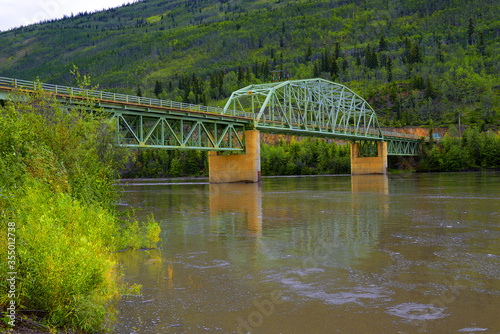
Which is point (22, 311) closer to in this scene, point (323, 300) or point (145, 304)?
point (145, 304)

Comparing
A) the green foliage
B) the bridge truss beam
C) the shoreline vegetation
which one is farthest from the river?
the green foliage

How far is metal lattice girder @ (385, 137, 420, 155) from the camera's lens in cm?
13488

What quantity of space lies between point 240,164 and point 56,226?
240 ft

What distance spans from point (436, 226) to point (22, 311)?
18.4 m

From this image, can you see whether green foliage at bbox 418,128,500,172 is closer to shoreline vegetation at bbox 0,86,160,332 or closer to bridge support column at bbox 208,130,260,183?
bridge support column at bbox 208,130,260,183

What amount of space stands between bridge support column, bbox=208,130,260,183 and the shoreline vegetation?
197 feet

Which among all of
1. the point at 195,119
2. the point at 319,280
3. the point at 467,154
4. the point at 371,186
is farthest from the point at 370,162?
the point at 319,280

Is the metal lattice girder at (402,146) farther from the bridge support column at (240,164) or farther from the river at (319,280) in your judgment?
the river at (319,280)

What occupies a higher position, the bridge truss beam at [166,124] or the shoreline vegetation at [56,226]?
the bridge truss beam at [166,124]

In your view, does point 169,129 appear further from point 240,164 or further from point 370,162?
point 370,162

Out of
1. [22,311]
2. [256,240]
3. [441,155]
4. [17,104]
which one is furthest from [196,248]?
[441,155]

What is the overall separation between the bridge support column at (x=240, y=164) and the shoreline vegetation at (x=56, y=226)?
60057 mm

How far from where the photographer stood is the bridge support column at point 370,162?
129000 millimetres

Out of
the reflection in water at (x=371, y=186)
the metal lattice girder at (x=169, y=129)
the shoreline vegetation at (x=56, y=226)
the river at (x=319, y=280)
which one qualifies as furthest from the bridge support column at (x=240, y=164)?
the river at (x=319, y=280)
